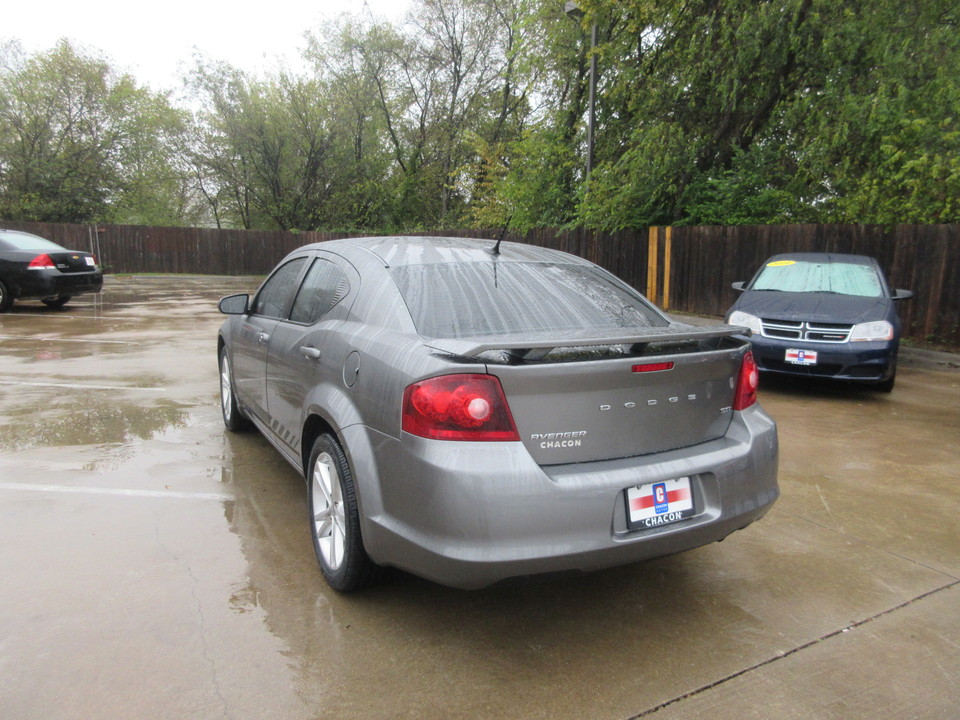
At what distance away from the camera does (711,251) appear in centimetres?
1464

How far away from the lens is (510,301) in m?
3.29

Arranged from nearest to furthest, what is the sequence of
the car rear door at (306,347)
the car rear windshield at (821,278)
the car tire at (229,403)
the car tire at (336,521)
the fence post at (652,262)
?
1. the car tire at (336,521)
2. the car rear door at (306,347)
3. the car tire at (229,403)
4. the car rear windshield at (821,278)
5. the fence post at (652,262)

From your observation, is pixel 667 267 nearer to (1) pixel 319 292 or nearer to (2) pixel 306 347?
(1) pixel 319 292

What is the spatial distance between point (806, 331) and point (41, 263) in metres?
13.2

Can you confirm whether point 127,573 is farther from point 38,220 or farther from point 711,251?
point 38,220

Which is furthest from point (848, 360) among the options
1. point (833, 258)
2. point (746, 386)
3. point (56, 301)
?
point (56, 301)

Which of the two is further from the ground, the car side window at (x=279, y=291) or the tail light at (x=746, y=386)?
the car side window at (x=279, y=291)

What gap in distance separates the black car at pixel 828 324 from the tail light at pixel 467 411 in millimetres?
5485

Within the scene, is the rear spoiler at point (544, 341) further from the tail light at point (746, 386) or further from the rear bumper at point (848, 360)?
the rear bumper at point (848, 360)

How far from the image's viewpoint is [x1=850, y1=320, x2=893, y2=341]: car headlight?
279 inches

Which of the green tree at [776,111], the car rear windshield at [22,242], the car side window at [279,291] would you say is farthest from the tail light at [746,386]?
the car rear windshield at [22,242]

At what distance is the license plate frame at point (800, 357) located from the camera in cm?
714

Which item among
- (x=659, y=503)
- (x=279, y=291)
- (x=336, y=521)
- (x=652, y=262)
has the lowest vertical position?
(x=336, y=521)

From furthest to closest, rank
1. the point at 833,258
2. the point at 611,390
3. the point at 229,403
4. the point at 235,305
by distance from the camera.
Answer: the point at 833,258
the point at 229,403
the point at 235,305
the point at 611,390
